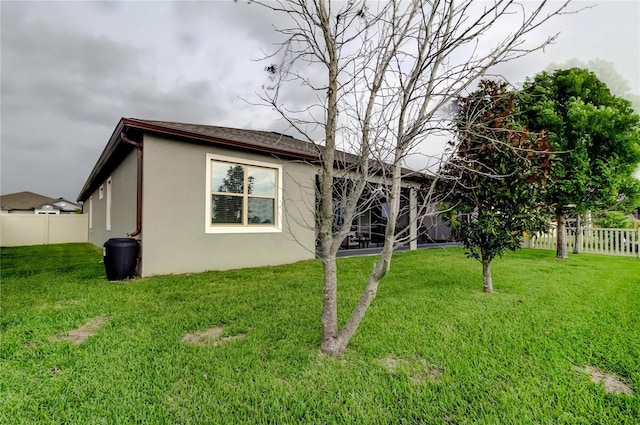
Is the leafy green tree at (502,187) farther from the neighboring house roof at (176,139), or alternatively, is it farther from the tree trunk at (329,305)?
the tree trunk at (329,305)

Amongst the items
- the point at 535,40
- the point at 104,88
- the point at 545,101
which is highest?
the point at 104,88

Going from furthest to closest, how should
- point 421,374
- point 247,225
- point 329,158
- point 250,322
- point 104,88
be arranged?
point 104,88
point 247,225
point 250,322
point 329,158
point 421,374

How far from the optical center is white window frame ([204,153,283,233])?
720 centimetres

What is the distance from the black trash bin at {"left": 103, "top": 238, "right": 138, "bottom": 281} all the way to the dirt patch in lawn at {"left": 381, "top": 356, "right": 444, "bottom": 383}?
565cm

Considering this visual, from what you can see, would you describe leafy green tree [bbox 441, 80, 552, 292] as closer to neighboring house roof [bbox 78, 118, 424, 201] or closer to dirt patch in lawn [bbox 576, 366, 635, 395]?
neighboring house roof [bbox 78, 118, 424, 201]

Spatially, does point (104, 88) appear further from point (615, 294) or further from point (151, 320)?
point (615, 294)

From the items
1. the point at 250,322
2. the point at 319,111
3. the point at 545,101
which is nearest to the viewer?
the point at 319,111

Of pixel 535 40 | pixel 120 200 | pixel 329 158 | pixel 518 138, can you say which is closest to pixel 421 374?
pixel 329 158

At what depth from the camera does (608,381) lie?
254 cm

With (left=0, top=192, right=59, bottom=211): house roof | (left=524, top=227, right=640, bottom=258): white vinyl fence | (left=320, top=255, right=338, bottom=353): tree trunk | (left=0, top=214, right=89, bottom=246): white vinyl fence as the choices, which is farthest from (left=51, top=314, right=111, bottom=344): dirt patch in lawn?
(left=0, top=192, right=59, bottom=211): house roof

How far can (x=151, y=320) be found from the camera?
3.87 m

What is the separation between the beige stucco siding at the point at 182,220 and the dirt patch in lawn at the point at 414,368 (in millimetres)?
3440

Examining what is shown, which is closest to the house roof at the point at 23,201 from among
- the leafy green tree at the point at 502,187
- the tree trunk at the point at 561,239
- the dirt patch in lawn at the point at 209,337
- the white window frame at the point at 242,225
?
the white window frame at the point at 242,225

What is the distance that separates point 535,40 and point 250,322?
4.27m
